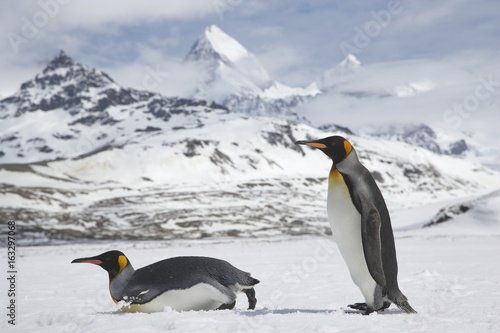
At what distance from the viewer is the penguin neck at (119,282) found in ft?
21.3

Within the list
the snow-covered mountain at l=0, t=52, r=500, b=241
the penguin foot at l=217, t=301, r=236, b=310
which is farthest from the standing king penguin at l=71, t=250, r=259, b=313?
the snow-covered mountain at l=0, t=52, r=500, b=241

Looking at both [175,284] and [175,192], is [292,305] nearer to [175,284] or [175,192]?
[175,284]

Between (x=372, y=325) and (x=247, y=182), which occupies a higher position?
(x=247, y=182)

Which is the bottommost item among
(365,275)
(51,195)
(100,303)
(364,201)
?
(100,303)

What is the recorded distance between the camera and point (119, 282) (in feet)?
21.5

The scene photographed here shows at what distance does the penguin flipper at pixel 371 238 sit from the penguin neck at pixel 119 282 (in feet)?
11.0

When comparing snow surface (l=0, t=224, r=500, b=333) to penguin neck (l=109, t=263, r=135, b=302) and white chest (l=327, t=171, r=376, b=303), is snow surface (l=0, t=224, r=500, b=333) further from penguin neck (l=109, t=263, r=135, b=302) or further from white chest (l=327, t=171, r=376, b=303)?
A: white chest (l=327, t=171, r=376, b=303)

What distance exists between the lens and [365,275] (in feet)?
19.6

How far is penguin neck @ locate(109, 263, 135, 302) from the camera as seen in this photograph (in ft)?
21.3

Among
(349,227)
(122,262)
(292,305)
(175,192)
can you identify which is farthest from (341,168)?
Answer: (175,192)

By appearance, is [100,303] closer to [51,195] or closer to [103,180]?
[51,195]

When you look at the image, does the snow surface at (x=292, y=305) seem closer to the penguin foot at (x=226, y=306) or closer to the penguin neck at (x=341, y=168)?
the penguin foot at (x=226, y=306)

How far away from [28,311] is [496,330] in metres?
6.87

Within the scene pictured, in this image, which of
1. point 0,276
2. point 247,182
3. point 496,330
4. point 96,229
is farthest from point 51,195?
point 496,330
